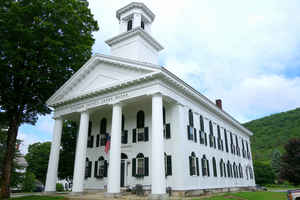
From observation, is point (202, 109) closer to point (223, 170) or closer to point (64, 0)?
point (223, 170)

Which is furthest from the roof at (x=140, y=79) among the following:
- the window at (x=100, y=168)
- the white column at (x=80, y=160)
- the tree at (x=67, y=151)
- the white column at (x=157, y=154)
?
the tree at (x=67, y=151)

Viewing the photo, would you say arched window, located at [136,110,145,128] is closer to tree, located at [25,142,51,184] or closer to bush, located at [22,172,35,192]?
bush, located at [22,172,35,192]

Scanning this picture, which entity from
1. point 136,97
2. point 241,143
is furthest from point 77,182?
point 241,143

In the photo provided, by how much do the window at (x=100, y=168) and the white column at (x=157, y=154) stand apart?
8919mm

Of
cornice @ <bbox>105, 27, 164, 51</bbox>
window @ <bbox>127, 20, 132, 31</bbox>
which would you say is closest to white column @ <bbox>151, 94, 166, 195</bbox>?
cornice @ <bbox>105, 27, 164, 51</bbox>

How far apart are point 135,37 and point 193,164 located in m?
14.9

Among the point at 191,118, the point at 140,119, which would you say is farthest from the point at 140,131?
the point at 191,118

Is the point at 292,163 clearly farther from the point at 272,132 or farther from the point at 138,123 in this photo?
the point at 272,132

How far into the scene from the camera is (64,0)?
23.4 meters

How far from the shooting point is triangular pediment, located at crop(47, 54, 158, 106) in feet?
67.0

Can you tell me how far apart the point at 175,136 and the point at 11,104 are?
15.9m

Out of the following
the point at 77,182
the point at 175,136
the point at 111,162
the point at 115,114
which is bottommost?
the point at 77,182

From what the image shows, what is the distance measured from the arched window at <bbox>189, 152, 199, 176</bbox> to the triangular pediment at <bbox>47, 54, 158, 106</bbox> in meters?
8.75

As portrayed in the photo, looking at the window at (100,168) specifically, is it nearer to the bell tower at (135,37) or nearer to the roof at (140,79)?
the roof at (140,79)
